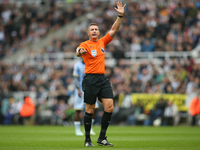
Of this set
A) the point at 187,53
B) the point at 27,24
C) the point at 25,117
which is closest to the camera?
the point at 25,117

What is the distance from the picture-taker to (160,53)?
22891 mm

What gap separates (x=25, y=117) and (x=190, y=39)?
9.96m

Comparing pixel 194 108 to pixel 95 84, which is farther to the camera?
pixel 194 108

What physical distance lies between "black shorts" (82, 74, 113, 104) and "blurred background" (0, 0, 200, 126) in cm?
1128

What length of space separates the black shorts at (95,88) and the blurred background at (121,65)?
1128 centimetres

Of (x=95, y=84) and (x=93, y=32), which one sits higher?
(x=93, y=32)

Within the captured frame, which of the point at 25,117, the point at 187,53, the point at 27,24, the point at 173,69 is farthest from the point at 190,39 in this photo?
the point at 27,24


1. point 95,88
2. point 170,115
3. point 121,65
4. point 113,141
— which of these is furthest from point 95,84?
point 121,65

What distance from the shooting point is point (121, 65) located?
23.0 meters

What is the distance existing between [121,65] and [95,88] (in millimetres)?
14750

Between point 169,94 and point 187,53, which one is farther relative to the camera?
point 187,53

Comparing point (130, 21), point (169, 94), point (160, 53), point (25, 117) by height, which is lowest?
point (25, 117)

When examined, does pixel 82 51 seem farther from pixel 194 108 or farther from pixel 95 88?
pixel 194 108

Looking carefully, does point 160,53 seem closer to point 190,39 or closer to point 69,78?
point 190,39
